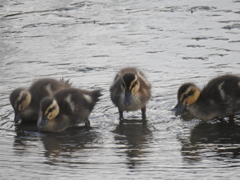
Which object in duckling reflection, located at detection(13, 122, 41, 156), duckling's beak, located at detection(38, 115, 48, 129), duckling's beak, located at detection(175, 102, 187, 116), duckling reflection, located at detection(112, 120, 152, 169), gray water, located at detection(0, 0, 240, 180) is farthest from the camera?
duckling's beak, located at detection(175, 102, 187, 116)

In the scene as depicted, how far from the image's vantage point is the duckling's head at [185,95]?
587 centimetres

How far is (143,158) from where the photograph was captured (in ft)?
15.6

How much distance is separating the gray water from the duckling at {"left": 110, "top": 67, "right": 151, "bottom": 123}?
0.48 ft

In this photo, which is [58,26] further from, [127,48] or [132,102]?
[132,102]

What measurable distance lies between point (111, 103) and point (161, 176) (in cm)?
237

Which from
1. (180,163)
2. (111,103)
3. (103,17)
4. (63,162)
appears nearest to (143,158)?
(180,163)

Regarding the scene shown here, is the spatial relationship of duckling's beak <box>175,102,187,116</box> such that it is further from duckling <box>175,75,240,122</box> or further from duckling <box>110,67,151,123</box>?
duckling <box>110,67,151,123</box>

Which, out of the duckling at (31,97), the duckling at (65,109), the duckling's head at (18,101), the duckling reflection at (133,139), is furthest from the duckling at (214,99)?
the duckling's head at (18,101)

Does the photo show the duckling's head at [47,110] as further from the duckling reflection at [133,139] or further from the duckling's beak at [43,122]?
the duckling reflection at [133,139]

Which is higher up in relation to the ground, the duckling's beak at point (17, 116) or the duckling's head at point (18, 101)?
the duckling's head at point (18, 101)

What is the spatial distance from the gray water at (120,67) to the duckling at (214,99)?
13 cm

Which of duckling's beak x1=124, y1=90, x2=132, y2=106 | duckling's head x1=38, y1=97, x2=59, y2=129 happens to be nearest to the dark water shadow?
duckling's head x1=38, y1=97, x2=59, y2=129

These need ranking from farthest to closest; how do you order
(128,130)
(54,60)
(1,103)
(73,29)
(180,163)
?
(73,29), (54,60), (1,103), (128,130), (180,163)

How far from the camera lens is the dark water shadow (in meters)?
5.02
